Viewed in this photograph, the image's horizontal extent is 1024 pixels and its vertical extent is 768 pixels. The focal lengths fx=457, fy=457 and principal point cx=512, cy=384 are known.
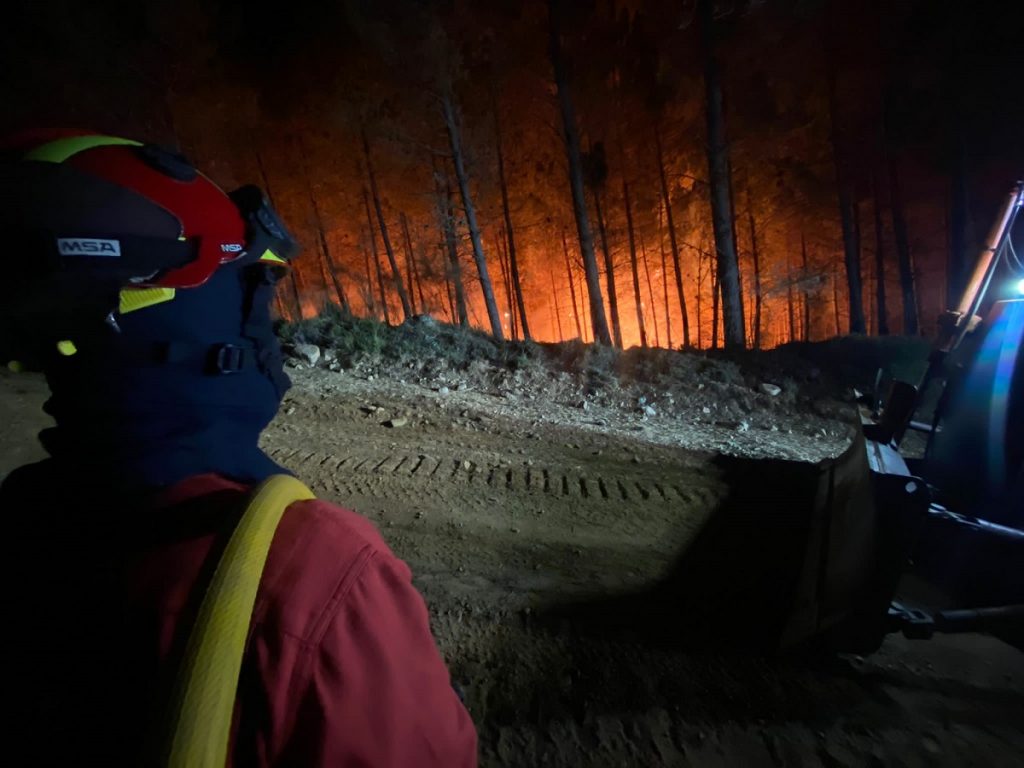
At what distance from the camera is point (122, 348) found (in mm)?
1070

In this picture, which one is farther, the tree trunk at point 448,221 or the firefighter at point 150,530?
the tree trunk at point 448,221

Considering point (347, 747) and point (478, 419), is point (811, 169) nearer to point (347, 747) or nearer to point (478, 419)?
point (478, 419)

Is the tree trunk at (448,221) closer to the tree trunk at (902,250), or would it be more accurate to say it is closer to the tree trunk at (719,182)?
the tree trunk at (719,182)

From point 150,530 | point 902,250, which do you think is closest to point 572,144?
point 902,250

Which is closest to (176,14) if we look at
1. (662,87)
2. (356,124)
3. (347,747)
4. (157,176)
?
(356,124)

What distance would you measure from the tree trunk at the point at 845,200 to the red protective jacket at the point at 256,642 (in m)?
18.7

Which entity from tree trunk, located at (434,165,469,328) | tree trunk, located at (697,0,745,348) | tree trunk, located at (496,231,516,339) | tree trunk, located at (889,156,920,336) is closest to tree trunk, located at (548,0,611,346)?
tree trunk, located at (697,0,745,348)

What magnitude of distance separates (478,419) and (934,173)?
847 inches

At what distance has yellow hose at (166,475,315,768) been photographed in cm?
67

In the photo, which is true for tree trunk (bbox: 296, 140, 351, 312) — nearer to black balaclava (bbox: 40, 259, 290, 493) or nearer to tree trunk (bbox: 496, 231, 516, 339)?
tree trunk (bbox: 496, 231, 516, 339)

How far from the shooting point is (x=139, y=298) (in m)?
1.08

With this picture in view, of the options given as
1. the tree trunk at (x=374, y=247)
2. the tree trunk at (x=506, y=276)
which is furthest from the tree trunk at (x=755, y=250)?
the tree trunk at (x=374, y=247)

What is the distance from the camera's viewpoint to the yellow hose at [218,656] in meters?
0.67

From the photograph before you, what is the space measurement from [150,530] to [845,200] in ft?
69.2
